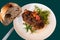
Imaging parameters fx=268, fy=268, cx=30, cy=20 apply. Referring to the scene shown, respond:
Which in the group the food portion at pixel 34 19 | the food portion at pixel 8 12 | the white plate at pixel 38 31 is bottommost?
the white plate at pixel 38 31

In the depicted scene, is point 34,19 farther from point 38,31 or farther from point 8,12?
point 8,12

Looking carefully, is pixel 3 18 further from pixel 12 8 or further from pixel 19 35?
pixel 19 35

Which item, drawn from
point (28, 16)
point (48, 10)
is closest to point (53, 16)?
point (48, 10)

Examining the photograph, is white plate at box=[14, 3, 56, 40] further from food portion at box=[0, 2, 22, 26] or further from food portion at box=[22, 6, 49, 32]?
food portion at box=[0, 2, 22, 26]

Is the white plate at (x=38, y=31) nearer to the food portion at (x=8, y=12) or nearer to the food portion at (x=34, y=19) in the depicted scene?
the food portion at (x=34, y=19)

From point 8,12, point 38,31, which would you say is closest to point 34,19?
point 38,31

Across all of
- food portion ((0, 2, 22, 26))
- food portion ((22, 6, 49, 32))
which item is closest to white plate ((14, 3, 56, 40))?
food portion ((22, 6, 49, 32))

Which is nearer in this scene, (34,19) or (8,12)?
(8,12)

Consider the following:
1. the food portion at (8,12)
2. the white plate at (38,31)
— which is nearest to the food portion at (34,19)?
the white plate at (38,31)
